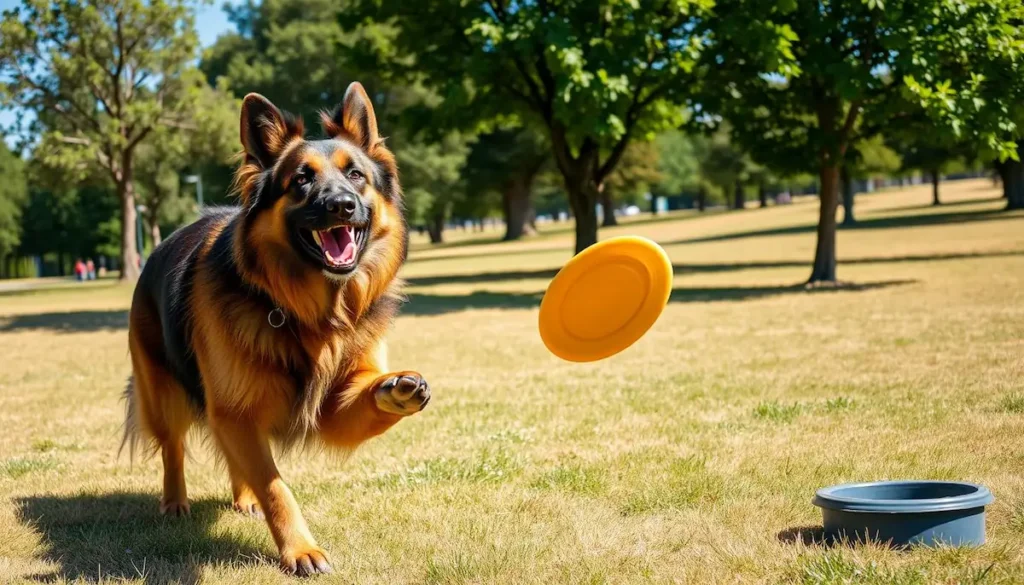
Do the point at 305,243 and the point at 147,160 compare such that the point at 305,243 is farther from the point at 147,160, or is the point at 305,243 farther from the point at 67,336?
the point at 147,160

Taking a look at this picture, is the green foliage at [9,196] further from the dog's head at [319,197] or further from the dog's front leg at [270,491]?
the dog's front leg at [270,491]

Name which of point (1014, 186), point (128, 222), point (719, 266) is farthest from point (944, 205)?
point (128, 222)

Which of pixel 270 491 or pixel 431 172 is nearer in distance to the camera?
pixel 270 491

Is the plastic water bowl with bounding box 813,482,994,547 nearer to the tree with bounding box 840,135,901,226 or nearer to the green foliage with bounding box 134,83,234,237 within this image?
the green foliage with bounding box 134,83,234,237

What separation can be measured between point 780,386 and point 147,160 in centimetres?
5016

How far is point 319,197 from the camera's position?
196 inches

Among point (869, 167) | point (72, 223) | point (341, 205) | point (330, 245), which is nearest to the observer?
point (341, 205)

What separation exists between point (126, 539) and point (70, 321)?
19787 millimetres

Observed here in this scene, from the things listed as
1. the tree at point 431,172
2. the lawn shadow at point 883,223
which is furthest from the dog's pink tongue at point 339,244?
the tree at point 431,172

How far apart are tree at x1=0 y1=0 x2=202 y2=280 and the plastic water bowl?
35125 mm

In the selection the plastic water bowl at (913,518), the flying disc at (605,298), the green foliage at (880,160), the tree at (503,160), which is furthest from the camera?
the tree at (503,160)

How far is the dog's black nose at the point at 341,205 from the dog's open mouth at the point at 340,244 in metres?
0.10

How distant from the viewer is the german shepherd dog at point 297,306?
5.02m

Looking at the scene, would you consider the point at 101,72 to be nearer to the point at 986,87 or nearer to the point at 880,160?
the point at 986,87
